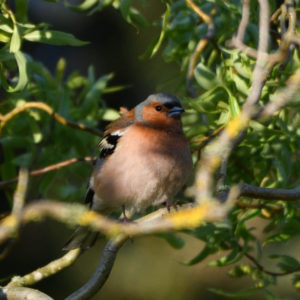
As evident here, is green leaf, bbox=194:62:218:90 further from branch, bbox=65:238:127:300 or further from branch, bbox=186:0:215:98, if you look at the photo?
branch, bbox=65:238:127:300

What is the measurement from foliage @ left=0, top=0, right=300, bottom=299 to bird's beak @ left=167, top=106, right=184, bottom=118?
0.15m

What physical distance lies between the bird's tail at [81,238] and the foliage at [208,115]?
302mm

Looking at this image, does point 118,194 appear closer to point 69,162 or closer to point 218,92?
point 69,162

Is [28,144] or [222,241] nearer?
[222,241]

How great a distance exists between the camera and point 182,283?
959 cm

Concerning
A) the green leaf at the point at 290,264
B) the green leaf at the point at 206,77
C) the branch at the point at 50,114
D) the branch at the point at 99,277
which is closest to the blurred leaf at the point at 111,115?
the branch at the point at 50,114

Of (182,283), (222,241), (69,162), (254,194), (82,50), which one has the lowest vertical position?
(182,283)

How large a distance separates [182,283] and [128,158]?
5178 mm

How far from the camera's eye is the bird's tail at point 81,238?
4.96m

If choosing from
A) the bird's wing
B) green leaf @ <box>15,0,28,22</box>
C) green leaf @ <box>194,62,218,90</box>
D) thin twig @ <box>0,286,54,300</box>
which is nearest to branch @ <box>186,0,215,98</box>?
green leaf @ <box>194,62,218,90</box>

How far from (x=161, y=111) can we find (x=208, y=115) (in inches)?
27.2

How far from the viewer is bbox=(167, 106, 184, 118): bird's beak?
507 centimetres

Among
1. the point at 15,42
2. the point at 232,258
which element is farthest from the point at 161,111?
the point at 15,42

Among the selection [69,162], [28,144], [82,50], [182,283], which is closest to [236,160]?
[69,162]
